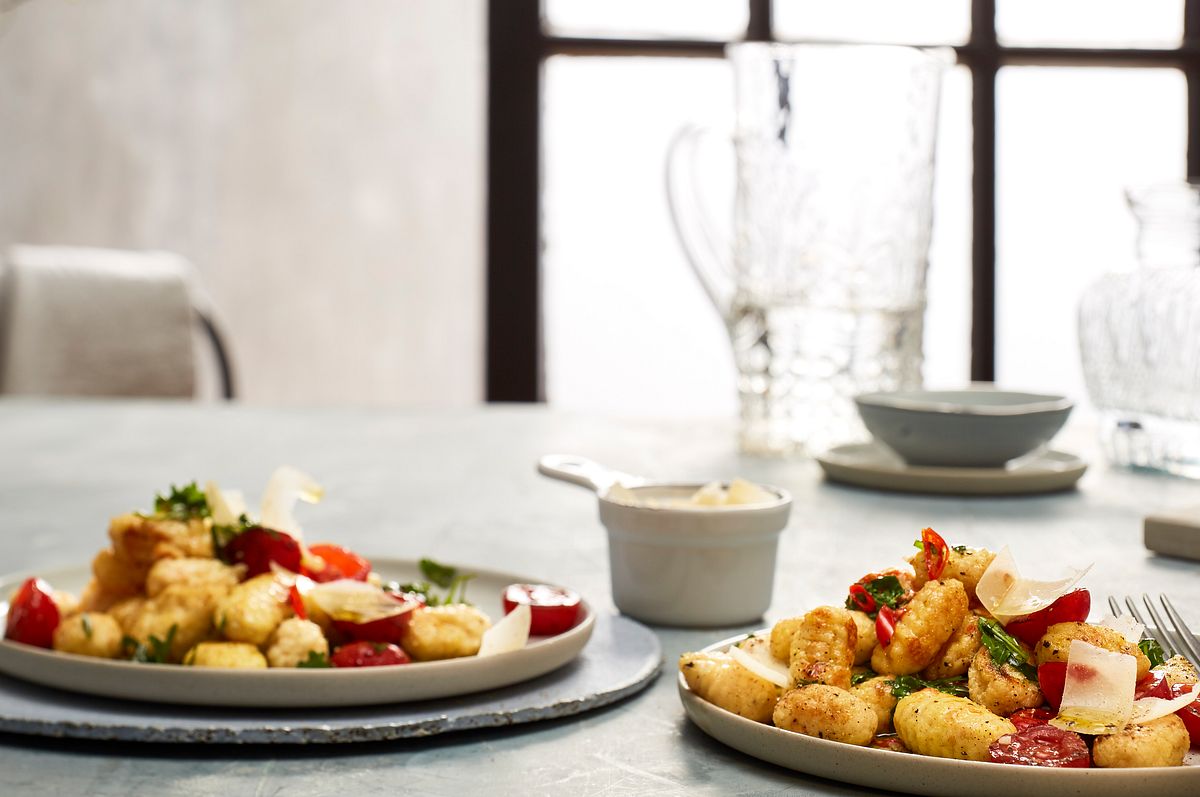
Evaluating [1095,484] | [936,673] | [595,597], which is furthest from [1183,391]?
[936,673]

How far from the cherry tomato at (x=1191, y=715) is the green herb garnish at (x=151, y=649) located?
414mm

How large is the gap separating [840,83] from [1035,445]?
409 mm

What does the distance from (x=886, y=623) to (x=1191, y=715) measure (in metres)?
0.12

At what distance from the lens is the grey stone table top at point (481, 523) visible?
1.87ft

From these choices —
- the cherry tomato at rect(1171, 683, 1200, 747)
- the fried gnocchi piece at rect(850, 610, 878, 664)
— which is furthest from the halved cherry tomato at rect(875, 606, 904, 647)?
the cherry tomato at rect(1171, 683, 1200, 747)

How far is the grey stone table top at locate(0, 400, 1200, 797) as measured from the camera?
57cm

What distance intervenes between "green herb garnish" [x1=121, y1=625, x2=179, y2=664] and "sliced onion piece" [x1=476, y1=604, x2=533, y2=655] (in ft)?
0.45

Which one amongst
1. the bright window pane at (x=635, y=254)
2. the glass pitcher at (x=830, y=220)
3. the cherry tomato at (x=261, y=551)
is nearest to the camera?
the cherry tomato at (x=261, y=551)

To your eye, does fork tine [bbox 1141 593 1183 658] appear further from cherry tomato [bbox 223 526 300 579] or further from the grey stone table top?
cherry tomato [bbox 223 526 300 579]

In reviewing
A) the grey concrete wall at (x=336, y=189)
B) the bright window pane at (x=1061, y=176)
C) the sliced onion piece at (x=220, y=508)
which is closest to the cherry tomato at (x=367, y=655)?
the sliced onion piece at (x=220, y=508)

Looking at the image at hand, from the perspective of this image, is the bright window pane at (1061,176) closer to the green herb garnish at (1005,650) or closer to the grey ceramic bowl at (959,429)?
the grey ceramic bowl at (959,429)

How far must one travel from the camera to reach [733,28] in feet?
14.5

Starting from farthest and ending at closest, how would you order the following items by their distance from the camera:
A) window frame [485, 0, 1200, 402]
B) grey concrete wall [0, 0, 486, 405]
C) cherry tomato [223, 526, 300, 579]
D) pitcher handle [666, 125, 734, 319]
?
grey concrete wall [0, 0, 486, 405], window frame [485, 0, 1200, 402], pitcher handle [666, 125, 734, 319], cherry tomato [223, 526, 300, 579]

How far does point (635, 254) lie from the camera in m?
4.62
